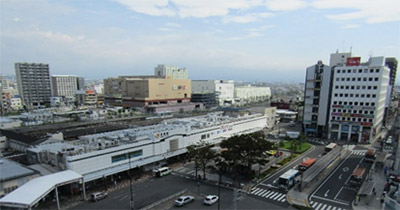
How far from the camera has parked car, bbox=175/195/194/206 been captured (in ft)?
88.0

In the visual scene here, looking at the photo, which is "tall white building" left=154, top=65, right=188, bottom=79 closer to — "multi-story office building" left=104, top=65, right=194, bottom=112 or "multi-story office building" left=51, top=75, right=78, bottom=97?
"multi-story office building" left=104, top=65, right=194, bottom=112

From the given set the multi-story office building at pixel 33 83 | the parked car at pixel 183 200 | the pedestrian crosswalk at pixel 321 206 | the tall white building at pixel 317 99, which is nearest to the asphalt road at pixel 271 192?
the pedestrian crosswalk at pixel 321 206

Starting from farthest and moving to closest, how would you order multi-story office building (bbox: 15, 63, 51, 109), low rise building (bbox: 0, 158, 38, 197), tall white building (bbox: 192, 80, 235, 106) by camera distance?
tall white building (bbox: 192, 80, 235, 106) → multi-story office building (bbox: 15, 63, 51, 109) → low rise building (bbox: 0, 158, 38, 197)

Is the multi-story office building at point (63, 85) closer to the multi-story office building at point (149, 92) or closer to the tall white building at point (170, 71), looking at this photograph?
the multi-story office building at point (149, 92)

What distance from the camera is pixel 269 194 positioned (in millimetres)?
29906

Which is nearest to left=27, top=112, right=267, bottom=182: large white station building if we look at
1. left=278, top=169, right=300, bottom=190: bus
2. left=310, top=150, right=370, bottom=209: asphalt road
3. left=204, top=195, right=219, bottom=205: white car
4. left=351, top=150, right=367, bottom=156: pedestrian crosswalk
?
left=204, top=195, right=219, bottom=205: white car

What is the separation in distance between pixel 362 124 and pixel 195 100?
94990mm

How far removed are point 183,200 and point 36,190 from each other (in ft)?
52.4

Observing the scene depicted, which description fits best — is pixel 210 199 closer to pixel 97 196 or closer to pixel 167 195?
pixel 167 195

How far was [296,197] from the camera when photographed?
2908 cm

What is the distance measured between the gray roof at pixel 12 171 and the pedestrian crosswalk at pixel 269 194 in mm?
28833

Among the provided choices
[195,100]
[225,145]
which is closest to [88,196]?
[225,145]

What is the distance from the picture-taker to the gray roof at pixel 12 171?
2662cm

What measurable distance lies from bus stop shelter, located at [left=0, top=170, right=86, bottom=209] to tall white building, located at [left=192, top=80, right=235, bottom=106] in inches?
4983
